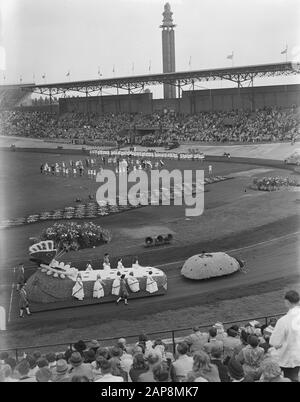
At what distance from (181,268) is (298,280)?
4380 millimetres

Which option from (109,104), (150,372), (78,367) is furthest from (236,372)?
(109,104)

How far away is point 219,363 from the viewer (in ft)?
26.2

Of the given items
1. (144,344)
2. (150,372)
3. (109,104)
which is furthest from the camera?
(109,104)

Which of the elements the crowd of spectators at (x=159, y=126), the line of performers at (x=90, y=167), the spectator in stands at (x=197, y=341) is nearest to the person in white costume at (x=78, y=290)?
the spectator in stands at (x=197, y=341)

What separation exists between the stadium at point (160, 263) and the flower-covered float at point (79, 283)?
4 cm

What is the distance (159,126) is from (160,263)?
2270 inches

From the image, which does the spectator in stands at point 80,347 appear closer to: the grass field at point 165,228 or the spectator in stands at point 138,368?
the spectator in stands at point 138,368

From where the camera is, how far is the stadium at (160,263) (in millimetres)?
8375

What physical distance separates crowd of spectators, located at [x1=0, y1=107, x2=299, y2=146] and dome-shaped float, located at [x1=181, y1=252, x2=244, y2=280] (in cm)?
4184

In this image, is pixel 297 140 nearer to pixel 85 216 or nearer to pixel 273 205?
pixel 273 205

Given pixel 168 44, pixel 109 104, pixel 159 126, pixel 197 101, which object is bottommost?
pixel 159 126

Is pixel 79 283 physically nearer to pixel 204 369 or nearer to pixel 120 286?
pixel 120 286

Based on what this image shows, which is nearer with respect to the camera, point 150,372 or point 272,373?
point 272,373
